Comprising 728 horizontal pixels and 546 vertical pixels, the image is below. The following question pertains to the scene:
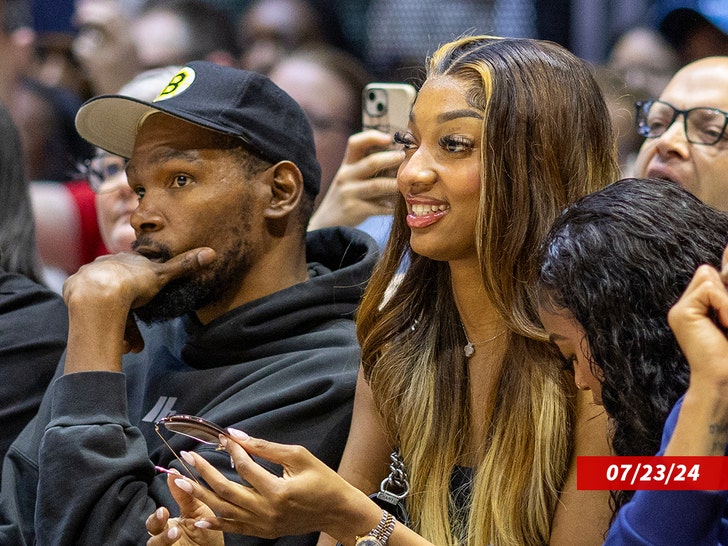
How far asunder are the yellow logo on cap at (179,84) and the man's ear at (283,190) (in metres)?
0.29

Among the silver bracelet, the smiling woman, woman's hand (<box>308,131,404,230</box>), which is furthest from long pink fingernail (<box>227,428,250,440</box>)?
woman's hand (<box>308,131,404,230</box>)

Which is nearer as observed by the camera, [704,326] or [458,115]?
[704,326]

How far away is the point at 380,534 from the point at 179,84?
1278 mm

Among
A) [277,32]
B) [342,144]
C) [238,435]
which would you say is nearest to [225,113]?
[238,435]

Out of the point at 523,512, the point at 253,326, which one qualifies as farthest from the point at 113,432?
the point at 523,512

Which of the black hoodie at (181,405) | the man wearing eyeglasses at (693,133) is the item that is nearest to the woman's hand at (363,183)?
the black hoodie at (181,405)

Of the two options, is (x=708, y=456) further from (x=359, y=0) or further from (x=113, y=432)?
(x=359, y=0)

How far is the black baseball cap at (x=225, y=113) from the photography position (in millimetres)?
Answer: 2705

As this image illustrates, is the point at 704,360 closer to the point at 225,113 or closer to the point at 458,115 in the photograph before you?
the point at 458,115

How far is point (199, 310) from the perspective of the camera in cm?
282

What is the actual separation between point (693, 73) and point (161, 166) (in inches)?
55.5

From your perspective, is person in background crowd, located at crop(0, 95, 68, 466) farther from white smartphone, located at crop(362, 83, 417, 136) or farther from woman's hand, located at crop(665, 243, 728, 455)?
woman's hand, located at crop(665, 243, 728, 455)

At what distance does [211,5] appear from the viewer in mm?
5723
